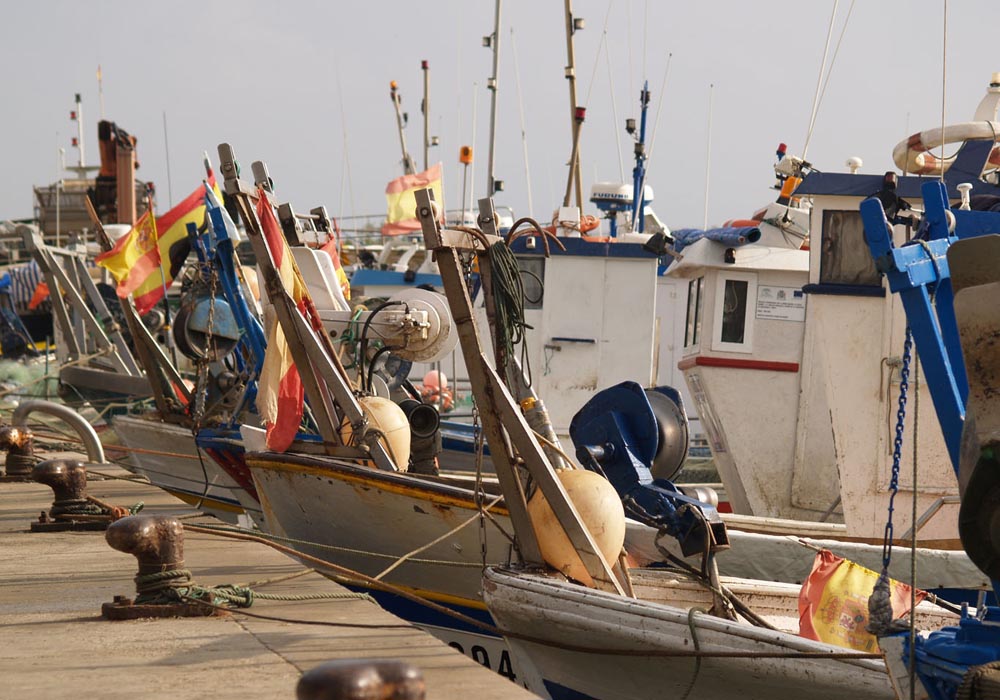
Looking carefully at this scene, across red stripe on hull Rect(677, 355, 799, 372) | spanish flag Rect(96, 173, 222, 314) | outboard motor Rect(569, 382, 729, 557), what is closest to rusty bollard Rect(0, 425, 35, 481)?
spanish flag Rect(96, 173, 222, 314)

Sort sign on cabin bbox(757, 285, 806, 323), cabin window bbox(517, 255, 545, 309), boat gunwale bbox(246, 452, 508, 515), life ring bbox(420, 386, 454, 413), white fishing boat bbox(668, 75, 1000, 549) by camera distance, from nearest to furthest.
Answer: boat gunwale bbox(246, 452, 508, 515) < white fishing boat bbox(668, 75, 1000, 549) < sign on cabin bbox(757, 285, 806, 323) < cabin window bbox(517, 255, 545, 309) < life ring bbox(420, 386, 454, 413)

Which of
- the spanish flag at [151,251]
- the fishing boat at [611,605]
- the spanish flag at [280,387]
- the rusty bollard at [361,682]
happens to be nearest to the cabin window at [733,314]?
the spanish flag at [280,387]

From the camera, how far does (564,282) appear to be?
14984 millimetres

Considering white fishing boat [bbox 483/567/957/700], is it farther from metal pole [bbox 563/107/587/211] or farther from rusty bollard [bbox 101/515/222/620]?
metal pole [bbox 563/107/587/211]

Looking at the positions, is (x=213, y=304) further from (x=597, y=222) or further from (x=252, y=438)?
(x=597, y=222)

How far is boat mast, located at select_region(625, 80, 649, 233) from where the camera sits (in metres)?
18.3

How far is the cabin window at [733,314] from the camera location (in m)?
12.5

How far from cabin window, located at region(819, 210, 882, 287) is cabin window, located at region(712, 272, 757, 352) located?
2220mm

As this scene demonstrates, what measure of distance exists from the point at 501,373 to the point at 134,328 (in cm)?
792

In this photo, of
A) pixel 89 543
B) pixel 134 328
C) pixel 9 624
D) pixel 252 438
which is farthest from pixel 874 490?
pixel 134 328

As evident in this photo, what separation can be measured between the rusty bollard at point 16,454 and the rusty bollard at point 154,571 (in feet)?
20.3

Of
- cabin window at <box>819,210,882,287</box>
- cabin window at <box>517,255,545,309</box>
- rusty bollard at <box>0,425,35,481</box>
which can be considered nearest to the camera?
cabin window at <box>819,210,882,287</box>

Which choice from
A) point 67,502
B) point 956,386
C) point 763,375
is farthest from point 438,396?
point 956,386

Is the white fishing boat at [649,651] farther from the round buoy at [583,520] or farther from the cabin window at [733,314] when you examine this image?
the cabin window at [733,314]
